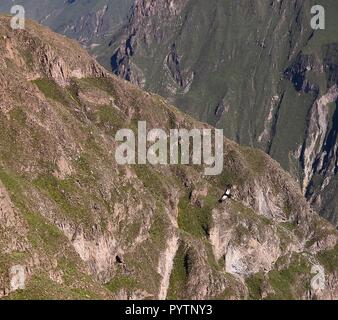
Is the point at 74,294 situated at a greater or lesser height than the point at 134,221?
lesser
